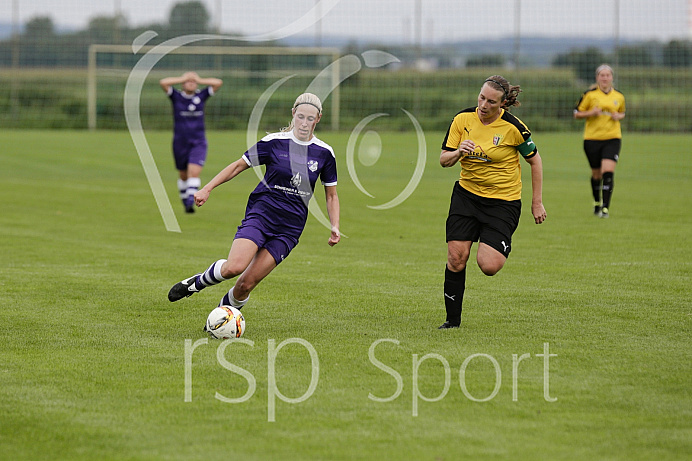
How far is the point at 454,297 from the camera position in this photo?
25.8ft

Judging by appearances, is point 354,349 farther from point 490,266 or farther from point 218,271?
point 490,266

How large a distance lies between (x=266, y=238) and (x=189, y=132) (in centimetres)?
996

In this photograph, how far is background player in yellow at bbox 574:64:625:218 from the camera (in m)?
16.3

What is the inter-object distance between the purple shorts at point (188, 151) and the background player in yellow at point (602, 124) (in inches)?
269

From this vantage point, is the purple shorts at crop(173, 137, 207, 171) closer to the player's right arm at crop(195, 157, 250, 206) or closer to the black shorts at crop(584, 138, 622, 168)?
the black shorts at crop(584, 138, 622, 168)

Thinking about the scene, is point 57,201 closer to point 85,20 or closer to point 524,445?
point 524,445

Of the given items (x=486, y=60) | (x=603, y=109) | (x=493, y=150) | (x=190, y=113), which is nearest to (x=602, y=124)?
(x=603, y=109)

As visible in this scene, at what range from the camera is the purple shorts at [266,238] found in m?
7.68

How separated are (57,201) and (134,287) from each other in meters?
9.48

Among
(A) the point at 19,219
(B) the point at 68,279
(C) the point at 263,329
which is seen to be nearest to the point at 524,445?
(C) the point at 263,329

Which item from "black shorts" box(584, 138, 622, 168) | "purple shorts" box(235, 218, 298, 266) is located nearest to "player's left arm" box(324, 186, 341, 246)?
"purple shorts" box(235, 218, 298, 266)

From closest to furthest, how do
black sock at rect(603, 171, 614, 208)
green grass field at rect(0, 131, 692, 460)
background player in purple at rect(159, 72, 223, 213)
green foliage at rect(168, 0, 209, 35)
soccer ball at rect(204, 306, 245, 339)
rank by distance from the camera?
green grass field at rect(0, 131, 692, 460), soccer ball at rect(204, 306, 245, 339), black sock at rect(603, 171, 614, 208), background player in purple at rect(159, 72, 223, 213), green foliage at rect(168, 0, 209, 35)

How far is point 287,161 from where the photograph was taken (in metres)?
7.76

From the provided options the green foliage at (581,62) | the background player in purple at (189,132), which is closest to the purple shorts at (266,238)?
the background player in purple at (189,132)
